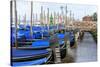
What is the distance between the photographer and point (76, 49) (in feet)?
8.87

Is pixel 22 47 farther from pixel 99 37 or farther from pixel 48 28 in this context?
pixel 99 37

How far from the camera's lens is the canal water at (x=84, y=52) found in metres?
2.67

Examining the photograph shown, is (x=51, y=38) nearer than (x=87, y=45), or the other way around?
(x=51, y=38)

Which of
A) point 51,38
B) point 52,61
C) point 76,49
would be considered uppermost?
point 51,38

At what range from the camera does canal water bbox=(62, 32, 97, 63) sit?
8.75ft

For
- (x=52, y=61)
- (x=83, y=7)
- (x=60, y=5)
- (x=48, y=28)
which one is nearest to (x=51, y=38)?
(x=48, y=28)

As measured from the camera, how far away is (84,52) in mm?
2746

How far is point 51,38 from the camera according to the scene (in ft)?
8.46

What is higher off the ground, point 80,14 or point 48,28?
point 80,14

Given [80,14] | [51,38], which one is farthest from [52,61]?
[80,14]
